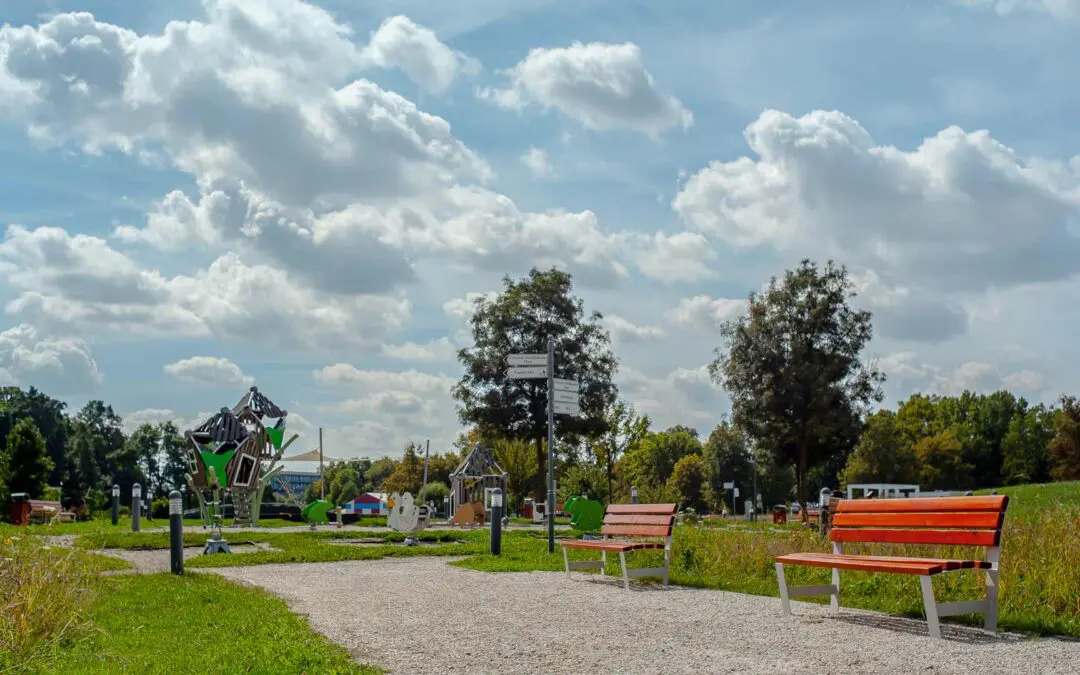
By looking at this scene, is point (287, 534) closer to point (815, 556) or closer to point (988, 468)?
point (815, 556)

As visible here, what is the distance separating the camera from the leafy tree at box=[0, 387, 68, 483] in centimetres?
7762

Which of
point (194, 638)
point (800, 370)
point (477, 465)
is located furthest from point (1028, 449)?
point (194, 638)

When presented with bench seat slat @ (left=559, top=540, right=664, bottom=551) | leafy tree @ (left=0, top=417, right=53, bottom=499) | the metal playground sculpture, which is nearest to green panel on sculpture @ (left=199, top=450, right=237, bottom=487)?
the metal playground sculpture

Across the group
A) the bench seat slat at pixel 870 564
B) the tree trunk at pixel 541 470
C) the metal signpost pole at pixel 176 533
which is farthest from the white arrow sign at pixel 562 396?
the tree trunk at pixel 541 470

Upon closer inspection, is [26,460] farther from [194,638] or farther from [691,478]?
[691,478]

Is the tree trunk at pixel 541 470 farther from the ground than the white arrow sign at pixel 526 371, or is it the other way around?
the white arrow sign at pixel 526 371

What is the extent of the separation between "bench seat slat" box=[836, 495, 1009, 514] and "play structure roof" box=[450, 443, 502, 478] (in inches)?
1025

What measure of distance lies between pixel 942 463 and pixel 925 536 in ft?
235

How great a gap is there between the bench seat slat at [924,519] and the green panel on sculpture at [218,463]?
23.1 meters

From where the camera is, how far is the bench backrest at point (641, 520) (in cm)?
1199

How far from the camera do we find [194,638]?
8.14 m

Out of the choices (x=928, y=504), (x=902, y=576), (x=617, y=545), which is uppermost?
(x=928, y=504)

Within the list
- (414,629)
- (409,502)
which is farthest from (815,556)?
(409,502)

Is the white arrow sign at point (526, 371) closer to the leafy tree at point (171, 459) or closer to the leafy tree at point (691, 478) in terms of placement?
the leafy tree at point (691, 478)
